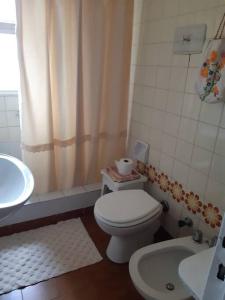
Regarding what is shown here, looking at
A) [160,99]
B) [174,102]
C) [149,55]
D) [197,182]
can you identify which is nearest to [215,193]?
[197,182]

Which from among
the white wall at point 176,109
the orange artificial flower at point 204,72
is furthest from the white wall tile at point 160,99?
the orange artificial flower at point 204,72

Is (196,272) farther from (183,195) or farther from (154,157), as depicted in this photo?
(154,157)

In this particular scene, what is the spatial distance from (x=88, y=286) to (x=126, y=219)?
50cm

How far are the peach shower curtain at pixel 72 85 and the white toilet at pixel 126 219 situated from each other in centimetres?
56

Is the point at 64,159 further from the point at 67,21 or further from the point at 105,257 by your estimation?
the point at 67,21

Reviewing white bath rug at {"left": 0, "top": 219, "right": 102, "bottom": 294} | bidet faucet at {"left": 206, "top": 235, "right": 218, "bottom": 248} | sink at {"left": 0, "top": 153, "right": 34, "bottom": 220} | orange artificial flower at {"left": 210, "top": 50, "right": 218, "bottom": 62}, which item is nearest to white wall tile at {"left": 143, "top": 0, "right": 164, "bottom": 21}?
orange artificial flower at {"left": 210, "top": 50, "right": 218, "bottom": 62}

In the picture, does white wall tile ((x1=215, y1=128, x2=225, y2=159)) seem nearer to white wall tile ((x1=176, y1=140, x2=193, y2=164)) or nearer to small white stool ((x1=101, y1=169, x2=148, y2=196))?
white wall tile ((x1=176, y1=140, x2=193, y2=164))

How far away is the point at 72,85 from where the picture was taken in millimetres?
1765

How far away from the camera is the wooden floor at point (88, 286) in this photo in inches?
55.1

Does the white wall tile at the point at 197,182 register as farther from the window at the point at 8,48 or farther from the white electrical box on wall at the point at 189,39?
the window at the point at 8,48

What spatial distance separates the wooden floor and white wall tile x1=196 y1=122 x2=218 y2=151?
976 millimetres

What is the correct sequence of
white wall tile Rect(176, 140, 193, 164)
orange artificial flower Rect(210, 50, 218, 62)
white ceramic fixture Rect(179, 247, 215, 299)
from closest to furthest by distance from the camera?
white ceramic fixture Rect(179, 247, 215, 299), orange artificial flower Rect(210, 50, 218, 62), white wall tile Rect(176, 140, 193, 164)

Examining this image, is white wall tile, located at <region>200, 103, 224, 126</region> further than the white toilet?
No

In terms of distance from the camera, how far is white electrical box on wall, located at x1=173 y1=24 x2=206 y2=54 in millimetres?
1344
